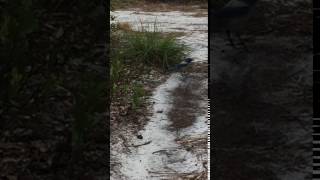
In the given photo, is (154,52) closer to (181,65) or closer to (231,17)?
(181,65)

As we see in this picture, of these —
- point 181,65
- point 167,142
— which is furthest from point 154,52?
point 167,142

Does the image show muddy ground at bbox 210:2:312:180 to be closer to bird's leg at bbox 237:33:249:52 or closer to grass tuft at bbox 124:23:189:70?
bird's leg at bbox 237:33:249:52

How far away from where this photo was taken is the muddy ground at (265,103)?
13.9 feet

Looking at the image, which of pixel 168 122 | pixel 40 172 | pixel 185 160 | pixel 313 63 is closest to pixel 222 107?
pixel 168 122

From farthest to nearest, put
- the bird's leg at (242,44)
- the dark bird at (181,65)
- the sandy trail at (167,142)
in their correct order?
the bird's leg at (242,44)
the dark bird at (181,65)
the sandy trail at (167,142)

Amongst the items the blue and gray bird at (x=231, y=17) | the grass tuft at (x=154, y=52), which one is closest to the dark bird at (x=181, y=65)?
the grass tuft at (x=154, y=52)

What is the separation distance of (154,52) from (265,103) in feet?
5.67

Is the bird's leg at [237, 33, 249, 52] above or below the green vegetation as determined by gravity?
above

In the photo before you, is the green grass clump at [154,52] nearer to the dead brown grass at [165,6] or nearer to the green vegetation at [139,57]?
the green vegetation at [139,57]

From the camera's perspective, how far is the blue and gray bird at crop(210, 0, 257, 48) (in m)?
6.48

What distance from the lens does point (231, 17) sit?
6703 mm

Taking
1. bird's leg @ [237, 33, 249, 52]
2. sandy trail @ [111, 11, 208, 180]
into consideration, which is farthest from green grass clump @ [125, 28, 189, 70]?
bird's leg @ [237, 33, 249, 52]

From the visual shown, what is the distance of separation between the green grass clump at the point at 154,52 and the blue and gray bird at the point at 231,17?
1.69ft

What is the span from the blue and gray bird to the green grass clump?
1.69 ft
